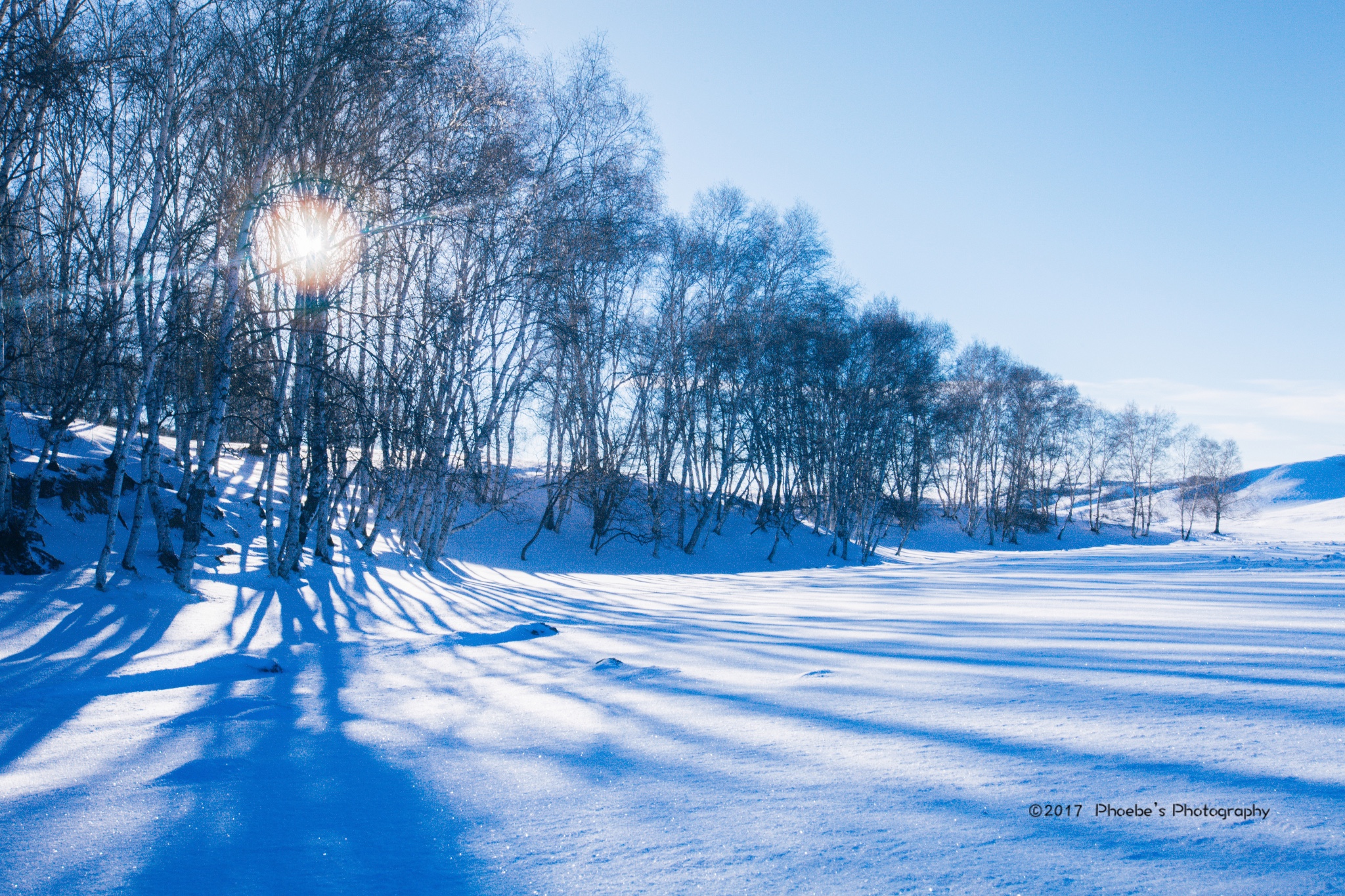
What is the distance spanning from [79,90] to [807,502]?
29382 millimetres

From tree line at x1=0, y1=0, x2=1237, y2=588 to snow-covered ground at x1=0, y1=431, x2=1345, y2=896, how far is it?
285 cm

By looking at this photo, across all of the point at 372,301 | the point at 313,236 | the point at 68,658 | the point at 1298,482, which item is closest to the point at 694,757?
the point at 68,658

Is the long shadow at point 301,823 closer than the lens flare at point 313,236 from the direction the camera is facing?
Yes

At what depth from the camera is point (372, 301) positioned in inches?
563

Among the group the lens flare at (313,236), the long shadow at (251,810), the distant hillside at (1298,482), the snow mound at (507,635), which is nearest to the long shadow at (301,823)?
the long shadow at (251,810)

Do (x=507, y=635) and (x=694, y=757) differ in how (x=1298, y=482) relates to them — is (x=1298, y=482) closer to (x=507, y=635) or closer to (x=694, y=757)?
(x=507, y=635)

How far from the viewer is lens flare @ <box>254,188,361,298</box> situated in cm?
800

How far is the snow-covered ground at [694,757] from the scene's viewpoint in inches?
59.4

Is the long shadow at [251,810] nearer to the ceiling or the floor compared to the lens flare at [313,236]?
nearer to the floor

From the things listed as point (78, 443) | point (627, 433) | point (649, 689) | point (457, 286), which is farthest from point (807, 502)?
point (649, 689)

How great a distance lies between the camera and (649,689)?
11.0ft

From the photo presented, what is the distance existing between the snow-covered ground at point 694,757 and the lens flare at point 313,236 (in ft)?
14.8

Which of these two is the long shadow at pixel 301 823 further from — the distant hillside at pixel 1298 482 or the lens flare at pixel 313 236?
the distant hillside at pixel 1298 482

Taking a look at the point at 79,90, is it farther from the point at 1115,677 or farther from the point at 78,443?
the point at 78,443
